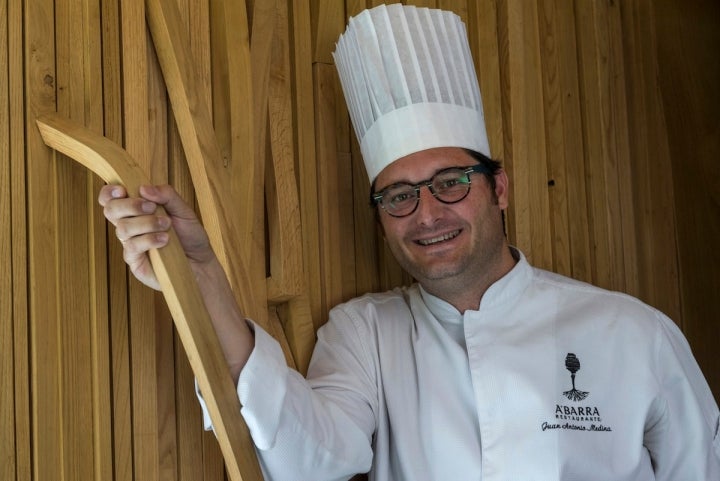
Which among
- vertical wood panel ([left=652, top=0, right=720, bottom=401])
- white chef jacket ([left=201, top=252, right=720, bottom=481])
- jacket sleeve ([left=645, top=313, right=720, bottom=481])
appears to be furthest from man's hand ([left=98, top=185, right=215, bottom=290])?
vertical wood panel ([left=652, top=0, right=720, bottom=401])

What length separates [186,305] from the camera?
1249mm

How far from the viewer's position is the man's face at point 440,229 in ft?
5.82

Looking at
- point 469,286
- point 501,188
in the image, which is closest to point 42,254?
point 469,286

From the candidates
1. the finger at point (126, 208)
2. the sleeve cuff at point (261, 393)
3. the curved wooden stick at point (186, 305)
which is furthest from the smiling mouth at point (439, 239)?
the finger at point (126, 208)

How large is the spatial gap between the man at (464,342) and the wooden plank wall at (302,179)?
0.42 feet

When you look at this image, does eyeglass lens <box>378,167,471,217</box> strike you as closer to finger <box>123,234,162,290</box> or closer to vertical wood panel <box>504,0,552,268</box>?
vertical wood panel <box>504,0,552,268</box>

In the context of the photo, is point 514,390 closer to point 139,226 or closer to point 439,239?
point 439,239

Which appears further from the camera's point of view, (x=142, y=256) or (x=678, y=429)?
(x=678, y=429)

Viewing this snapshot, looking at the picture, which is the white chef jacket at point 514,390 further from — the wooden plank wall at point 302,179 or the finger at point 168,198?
the finger at point 168,198

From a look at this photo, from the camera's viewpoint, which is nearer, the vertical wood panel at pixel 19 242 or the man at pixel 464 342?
the vertical wood panel at pixel 19 242

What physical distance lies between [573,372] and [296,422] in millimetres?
644

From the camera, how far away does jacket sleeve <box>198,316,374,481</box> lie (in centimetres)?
137

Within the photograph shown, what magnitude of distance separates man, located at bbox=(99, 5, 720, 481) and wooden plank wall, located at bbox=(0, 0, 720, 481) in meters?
0.13

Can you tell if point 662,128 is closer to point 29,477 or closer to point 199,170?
point 199,170
